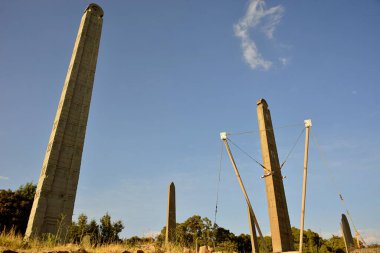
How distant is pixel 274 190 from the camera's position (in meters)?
10.3

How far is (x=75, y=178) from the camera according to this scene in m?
14.0

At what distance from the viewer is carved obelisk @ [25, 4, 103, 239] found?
12.6 m

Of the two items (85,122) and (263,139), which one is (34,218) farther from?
(263,139)

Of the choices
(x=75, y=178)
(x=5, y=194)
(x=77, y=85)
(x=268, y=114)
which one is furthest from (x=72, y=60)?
(x=5, y=194)

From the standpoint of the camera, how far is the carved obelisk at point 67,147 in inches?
496

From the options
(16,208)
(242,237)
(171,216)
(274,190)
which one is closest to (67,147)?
(171,216)

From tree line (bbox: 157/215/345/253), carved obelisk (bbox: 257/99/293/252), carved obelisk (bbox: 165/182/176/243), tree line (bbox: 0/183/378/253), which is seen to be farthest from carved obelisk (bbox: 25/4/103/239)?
tree line (bbox: 157/215/345/253)

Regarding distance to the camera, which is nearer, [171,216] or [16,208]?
[171,216]

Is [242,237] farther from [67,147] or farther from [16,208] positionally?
[67,147]

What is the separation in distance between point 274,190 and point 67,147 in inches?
398

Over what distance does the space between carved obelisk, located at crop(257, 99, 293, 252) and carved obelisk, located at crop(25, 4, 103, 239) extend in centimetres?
855

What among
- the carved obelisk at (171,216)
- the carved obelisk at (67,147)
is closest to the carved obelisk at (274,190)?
the carved obelisk at (67,147)

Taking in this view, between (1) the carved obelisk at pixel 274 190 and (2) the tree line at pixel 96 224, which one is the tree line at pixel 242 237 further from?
(1) the carved obelisk at pixel 274 190

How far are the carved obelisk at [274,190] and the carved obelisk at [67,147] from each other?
8.55m
